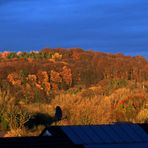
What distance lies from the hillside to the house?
683 inches

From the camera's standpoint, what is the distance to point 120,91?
149 ft

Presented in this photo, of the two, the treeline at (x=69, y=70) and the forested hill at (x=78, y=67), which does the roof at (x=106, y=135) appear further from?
the forested hill at (x=78, y=67)

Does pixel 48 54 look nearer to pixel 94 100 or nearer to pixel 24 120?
pixel 94 100

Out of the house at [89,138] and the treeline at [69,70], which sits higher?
the treeline at [69,70]

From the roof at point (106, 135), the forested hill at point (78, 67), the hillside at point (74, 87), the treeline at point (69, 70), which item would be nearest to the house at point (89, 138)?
the roof at point (106, 135)

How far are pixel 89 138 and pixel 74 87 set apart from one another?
55041 millimetres

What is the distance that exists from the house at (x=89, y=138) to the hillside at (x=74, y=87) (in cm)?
1735

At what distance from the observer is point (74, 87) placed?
65125mm

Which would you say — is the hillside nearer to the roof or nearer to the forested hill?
the forested hill

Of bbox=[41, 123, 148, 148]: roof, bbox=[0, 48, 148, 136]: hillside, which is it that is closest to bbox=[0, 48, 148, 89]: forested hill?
bbox=[0, 48, 148, 136]: hillside

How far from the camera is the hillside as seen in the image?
109 ft

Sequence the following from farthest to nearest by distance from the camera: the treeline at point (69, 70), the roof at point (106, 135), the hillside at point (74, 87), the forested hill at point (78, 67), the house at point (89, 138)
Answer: the forested hill at point (78, 67), the treeline at point (69, 70), the hillside at point (74, 87), the roof at point (106, 135), the house at point (89, 138)

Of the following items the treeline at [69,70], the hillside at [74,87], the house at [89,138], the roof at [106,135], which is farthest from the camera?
the treeline at [69,70]

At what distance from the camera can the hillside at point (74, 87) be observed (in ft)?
109
